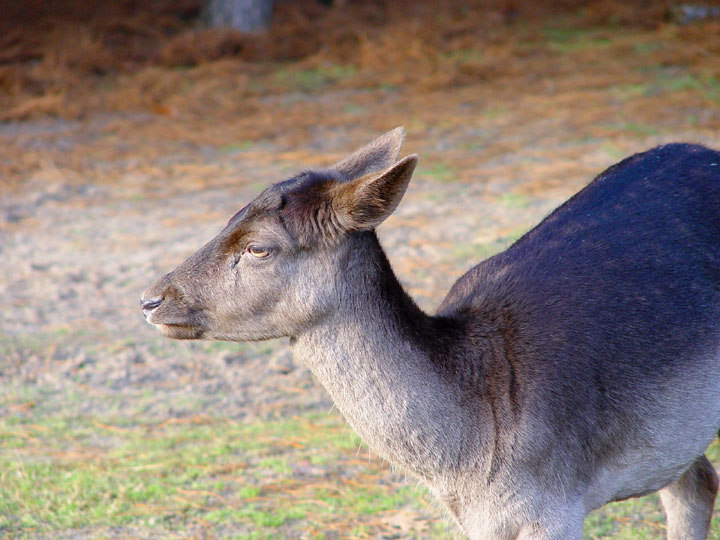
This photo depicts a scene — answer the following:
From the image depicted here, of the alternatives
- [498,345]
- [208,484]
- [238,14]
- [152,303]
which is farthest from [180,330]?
→ [238,14]

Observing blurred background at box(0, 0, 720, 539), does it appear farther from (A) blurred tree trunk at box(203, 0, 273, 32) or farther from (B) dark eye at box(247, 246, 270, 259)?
(B) dark eye at box(247, 246, 270, 259)

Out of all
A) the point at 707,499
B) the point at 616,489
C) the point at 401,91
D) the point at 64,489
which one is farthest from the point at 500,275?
the point at 401,91

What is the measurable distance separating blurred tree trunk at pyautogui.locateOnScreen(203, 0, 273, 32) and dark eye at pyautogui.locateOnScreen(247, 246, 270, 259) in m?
11.8

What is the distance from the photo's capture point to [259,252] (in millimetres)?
3352

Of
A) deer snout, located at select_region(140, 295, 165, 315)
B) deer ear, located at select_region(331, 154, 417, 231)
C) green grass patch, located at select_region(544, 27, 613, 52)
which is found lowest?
green grass patch, located at select_region(544, 27, 613, 52)

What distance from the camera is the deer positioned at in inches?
129

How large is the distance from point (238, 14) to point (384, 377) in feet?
40.0

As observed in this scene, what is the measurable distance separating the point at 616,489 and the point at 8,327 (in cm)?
471

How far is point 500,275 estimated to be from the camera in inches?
143

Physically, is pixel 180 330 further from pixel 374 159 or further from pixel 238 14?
pixel 238 14

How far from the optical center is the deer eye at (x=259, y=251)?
3.34m

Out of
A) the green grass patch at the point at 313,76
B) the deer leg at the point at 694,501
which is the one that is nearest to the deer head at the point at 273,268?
the deer leg at the point at 694,501

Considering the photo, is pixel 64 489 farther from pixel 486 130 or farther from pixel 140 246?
pixel 486 130

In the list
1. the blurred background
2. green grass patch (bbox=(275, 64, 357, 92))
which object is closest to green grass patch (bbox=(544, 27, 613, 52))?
the blurred background
